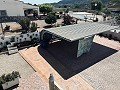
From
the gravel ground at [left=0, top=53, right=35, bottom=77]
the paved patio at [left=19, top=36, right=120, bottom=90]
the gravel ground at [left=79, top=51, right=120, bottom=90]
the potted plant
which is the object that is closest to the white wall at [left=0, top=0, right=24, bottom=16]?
the paved patio at [left=19, top=36, right=120, bottom=90]

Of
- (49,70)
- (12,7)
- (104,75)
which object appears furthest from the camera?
(12,7)

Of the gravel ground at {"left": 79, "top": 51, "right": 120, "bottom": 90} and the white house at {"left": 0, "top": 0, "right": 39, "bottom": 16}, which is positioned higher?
the white house at {"left": 0, "top": 0, "right": 39, "bottom": 16}

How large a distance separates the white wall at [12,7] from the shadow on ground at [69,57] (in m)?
32.9

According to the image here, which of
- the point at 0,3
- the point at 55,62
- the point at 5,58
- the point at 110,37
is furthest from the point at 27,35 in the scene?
the point at 0,3

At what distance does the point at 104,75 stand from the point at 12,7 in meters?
46.6

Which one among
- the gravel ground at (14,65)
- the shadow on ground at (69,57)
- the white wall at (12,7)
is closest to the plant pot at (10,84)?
the gravel ground at (14,65)

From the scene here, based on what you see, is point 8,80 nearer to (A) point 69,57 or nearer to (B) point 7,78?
(B) point 7,78

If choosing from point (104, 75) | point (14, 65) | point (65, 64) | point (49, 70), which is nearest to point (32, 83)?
point (49, 70)

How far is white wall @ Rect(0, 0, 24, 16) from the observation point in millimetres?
53312

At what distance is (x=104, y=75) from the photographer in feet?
63.3

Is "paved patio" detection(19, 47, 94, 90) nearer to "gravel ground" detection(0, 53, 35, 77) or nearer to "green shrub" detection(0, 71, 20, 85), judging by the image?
"gravel ground" detection(0, 53, 35, 77)

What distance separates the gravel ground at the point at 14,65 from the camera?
1998 cm

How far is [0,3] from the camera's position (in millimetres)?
52281

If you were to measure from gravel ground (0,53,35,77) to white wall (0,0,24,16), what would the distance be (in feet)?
113
